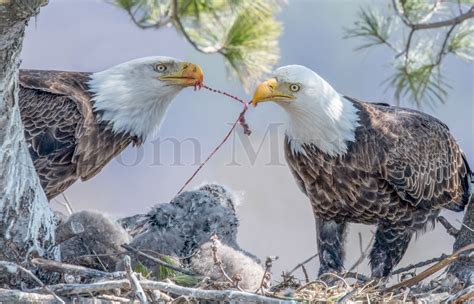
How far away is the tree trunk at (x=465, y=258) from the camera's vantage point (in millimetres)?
4699

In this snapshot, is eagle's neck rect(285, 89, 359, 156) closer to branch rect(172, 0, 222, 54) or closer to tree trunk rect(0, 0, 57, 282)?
branch rect(172, 0, 222, 54)

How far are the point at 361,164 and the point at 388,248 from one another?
561 millimetres

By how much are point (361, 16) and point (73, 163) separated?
2467 mm

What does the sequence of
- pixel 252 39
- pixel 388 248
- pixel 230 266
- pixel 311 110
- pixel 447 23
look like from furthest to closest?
pixel 252 39 → pixel 447 23 → pixel 388 248 → pixel 311 110 → pixel 230 266

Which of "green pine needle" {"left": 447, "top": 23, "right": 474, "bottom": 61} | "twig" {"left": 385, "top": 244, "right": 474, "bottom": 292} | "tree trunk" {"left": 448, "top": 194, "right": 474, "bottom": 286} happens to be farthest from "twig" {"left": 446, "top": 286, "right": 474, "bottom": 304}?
"green pine needle" {"left": 447, "top": 23, "right": 474, "bottom": 61}

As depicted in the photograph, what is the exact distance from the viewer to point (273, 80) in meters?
4.95

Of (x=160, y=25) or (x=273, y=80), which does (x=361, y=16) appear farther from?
(x=273, y=80)

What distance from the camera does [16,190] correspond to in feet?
13.2

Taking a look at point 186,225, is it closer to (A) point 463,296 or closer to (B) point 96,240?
(B) point 96,240

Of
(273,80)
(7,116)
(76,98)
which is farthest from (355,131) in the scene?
(7,116)

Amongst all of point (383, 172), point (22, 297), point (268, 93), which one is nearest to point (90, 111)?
point (268, 93)

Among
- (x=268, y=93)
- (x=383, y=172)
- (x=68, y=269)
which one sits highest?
(x=268, y=93)

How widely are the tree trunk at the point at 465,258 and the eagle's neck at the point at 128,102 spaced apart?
1.66 meters

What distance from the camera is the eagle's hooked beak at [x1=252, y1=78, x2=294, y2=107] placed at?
485 cm
